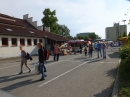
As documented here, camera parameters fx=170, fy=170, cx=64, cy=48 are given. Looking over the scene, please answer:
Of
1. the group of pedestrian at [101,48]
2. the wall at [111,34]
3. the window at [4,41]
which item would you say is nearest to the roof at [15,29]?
the window at [4,41]

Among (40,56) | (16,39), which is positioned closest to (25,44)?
(16,39)

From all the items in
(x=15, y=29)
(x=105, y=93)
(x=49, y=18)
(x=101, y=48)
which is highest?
(x=49, y=18)

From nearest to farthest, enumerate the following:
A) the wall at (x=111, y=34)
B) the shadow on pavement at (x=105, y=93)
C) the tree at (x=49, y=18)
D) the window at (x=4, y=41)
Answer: the shadow on pavement at (x=105, y=93), the window at (x=4, y=41), the tree at (x=49, y=18), the wall at (x=111, y=34)

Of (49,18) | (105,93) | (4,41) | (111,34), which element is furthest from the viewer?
(111,34)

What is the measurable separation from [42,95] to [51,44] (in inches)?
1263

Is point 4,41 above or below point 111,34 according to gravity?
below

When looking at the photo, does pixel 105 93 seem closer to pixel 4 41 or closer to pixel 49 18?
pixel 4 41

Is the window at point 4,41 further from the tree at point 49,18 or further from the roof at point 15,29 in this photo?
the tree at point 49,18

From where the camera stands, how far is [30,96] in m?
5.83

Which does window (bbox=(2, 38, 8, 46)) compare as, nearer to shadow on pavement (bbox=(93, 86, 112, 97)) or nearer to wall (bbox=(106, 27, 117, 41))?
shadow on pavement (bbox=(93, 86, 112, 97))

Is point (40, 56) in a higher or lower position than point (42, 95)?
higher

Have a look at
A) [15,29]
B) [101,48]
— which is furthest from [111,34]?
[101,48]

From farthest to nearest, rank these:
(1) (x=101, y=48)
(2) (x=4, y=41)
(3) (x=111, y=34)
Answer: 1. (3) (x=111, y=34)
2. (2) (x=4, y=41)
3. (1) (x=101, y=48)

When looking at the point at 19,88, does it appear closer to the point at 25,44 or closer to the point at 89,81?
the point at 89,81
